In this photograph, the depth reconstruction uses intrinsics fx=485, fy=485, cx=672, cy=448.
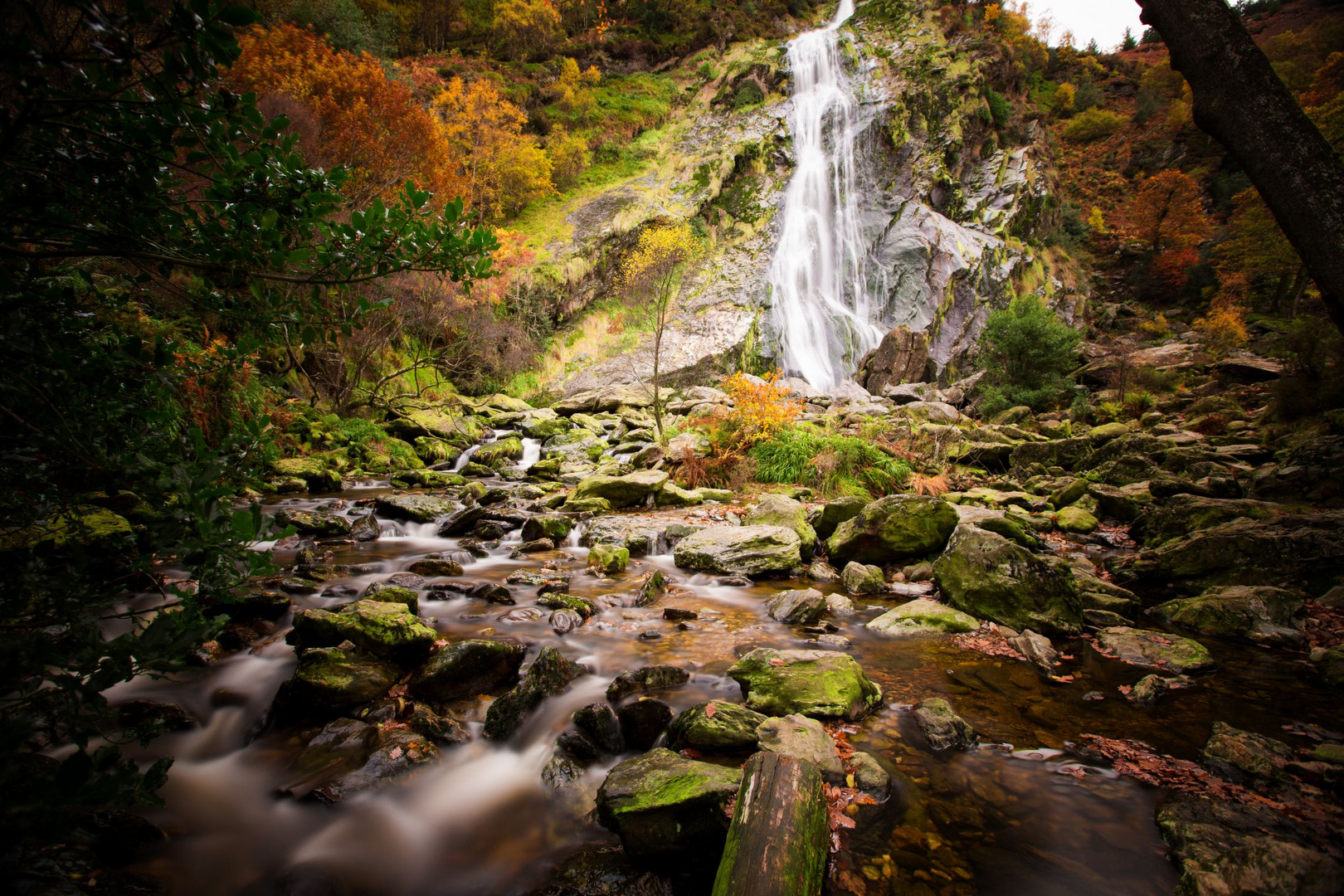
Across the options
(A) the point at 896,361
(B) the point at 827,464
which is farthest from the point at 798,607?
(A) the point at 896,361

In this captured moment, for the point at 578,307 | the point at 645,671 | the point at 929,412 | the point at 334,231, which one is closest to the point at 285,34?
the point at 578,307

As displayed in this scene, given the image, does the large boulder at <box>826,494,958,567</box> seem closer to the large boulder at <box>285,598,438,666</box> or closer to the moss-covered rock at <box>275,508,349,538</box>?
the large boulder at <box>285,598,438,666</box>

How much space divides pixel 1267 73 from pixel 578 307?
21817mm

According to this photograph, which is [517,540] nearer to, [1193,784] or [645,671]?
[645,671]

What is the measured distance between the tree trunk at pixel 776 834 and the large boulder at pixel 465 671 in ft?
7.19

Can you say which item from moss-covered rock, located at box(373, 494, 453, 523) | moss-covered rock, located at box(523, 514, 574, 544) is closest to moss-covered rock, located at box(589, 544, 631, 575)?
moss-covered rock, located at box(523, 514, 574, 544)

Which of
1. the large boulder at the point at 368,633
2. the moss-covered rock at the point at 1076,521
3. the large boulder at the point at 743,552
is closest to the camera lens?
the large boulder at the point at 368,633

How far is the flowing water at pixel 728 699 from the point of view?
2150 mm

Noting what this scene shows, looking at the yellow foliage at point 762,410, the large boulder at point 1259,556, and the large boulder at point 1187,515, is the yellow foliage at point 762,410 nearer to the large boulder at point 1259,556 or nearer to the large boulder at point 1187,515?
the large boulder at point 1187,515

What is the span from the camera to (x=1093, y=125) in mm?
38594

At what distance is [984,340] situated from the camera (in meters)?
16.9

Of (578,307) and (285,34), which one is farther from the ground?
(285,34)

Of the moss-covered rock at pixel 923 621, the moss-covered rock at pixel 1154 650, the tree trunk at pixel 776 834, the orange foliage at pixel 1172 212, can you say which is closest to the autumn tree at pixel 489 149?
the moss-covered rock at pixel 923 621

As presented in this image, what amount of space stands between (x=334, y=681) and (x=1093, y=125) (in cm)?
5721
